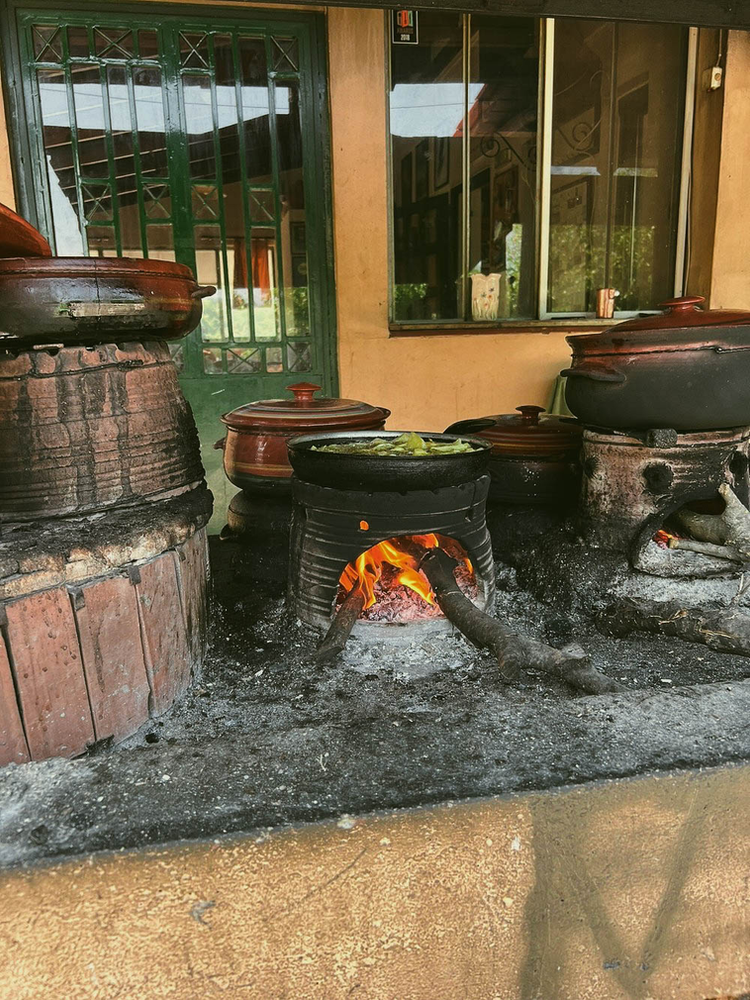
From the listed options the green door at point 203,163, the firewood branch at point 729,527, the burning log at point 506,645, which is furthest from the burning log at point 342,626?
the green door at point 203,163

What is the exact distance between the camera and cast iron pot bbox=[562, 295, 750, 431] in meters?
2.90

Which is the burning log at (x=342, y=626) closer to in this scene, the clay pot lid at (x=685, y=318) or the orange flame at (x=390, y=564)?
the orange flame at (x=390, y=564)

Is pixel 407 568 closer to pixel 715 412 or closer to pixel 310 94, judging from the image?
pixel 715 412

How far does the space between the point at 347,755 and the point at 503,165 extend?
529 cm

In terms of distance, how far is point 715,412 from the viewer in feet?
9.75

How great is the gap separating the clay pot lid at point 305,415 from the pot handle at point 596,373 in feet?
3.54

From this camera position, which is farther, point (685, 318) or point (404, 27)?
point (404, 27)

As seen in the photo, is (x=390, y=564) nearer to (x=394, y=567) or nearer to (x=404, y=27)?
(x=394, y=567)

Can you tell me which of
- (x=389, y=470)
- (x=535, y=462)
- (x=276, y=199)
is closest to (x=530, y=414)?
(x=535, y=462)

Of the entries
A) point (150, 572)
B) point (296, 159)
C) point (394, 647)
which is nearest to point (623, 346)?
point (394, 647)

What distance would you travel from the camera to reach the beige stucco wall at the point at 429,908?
1.49 m

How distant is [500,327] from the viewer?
5770 mm

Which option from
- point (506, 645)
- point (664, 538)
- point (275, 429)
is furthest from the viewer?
point (275, 429)

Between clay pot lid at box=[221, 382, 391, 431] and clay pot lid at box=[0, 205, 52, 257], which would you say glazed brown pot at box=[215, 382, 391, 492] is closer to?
clay pot lid at box=[221, 382, 391, 431]
